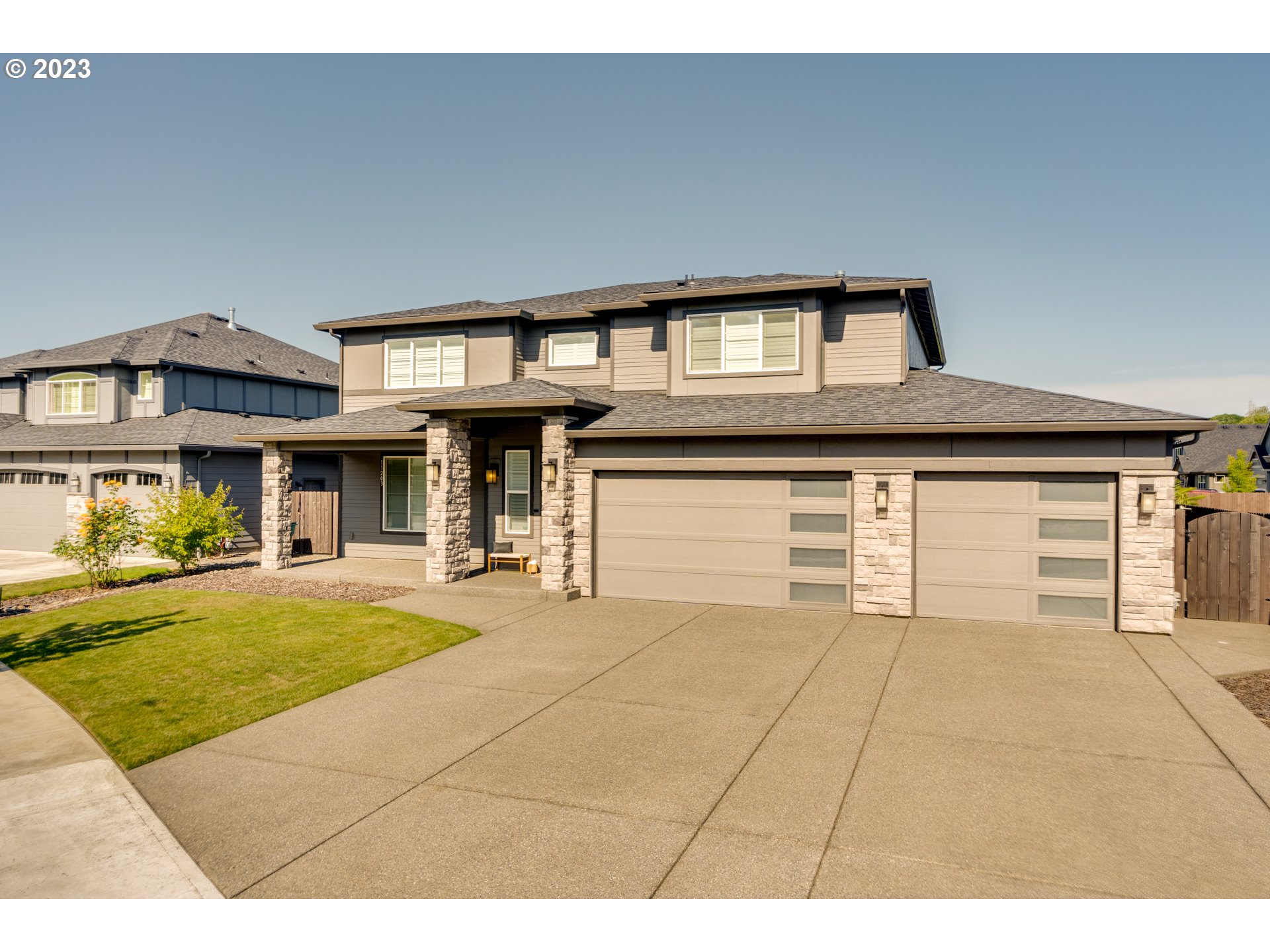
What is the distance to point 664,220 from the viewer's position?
2119 centimetres

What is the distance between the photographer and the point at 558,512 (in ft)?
43.1

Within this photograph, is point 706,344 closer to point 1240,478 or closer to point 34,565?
point 34,565

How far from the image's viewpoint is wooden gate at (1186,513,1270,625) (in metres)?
11.1

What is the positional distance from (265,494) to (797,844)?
15571 millimetres

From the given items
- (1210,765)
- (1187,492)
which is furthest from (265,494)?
(1187,492)

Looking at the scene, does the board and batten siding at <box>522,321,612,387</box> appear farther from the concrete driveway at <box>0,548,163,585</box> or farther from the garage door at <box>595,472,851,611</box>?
the concrete driveway at <box>0,548,163,585</box>

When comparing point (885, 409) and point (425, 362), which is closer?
point (885, 409)

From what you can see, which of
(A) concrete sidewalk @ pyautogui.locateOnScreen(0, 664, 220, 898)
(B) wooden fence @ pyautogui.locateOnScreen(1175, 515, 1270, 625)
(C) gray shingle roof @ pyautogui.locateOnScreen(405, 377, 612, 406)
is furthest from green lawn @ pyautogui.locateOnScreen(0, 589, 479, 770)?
(B) wooden fence @ pyautogui.locateOnScreen(1175, 515, 1270, 625)

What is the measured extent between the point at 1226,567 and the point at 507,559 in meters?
13.3

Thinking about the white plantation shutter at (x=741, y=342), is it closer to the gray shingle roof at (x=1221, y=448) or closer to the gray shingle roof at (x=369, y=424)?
the gray shingle roof at (x=369, y=424)

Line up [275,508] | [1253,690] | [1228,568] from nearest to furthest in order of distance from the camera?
1. [1253,690]
2. [1228,568]
3. [275,508]

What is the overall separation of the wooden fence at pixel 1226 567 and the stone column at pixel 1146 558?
168 cm

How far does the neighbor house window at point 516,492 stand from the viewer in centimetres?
1666

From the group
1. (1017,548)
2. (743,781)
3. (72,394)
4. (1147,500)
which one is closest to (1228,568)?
(1147,500)
